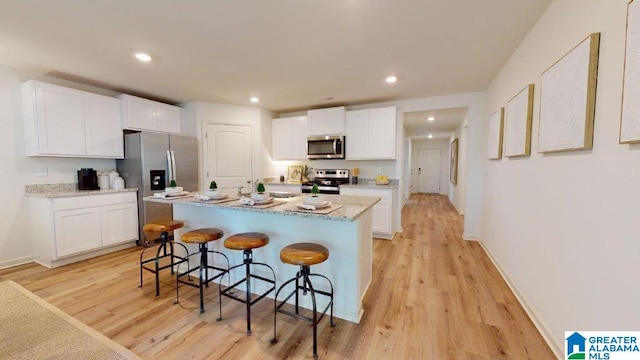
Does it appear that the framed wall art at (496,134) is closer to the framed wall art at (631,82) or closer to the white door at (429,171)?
the framed wall art at (631,82)

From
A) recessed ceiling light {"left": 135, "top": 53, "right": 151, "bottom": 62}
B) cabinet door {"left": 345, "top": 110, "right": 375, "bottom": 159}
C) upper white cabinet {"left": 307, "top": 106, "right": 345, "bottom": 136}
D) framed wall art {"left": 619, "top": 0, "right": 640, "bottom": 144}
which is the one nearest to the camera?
framed wall art {"left": 619, "top": 0, "right": 640, "bottom": 144}

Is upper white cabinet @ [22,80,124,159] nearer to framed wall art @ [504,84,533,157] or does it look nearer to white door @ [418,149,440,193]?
framed wall art @ [504,84,533,157]

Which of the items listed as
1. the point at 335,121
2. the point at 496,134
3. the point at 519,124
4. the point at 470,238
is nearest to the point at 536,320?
the point at 519,124

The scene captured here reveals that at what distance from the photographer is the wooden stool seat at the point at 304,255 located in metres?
1.66

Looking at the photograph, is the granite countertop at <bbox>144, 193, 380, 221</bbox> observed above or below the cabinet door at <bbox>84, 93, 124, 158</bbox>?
below

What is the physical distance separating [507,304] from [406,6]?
2615 millimetres

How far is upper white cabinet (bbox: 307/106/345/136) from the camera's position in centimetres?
456

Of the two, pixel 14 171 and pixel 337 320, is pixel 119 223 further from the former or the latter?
pixel 337 320

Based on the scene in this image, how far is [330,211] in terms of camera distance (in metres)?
1.86

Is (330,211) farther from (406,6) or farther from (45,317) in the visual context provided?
(45,317)

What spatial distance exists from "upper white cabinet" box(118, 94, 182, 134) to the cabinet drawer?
108 cm

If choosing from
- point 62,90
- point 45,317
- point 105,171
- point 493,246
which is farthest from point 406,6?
point 105,171

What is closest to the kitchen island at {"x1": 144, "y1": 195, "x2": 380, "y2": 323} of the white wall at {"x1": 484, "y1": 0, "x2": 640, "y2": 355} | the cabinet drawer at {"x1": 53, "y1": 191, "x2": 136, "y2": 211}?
the white wall at {"x1": 484, "y1": 0, "x2": 640, "y2": 355}

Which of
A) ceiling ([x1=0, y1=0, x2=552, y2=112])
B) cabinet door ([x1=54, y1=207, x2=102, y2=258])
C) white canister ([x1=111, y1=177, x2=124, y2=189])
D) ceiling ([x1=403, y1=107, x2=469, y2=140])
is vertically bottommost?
cabinet door ([x1=54, y1=207, x2=102, y2=258])
